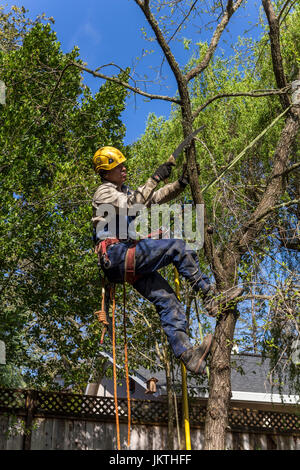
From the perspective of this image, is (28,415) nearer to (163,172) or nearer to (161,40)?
(163,172)

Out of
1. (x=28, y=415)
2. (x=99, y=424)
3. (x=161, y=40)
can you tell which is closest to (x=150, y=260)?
Answer: (x=161, y=40)

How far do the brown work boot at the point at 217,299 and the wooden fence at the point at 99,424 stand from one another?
15.4 ft

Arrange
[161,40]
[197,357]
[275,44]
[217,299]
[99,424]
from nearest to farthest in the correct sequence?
[197,357] → [217,299] → [161,40] → [275,44] → [99,424]

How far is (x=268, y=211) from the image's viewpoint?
19.4 ft

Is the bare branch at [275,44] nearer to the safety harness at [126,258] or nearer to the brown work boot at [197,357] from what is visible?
the safety harness at [126,258]

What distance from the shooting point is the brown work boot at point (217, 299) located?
200 inches

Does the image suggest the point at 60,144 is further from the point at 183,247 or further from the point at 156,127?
the point at 183,247

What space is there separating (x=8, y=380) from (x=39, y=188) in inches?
142

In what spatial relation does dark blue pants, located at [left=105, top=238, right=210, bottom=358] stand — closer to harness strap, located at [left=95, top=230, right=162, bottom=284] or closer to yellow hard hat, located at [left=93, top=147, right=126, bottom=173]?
harness strap, located at [left=95, top=230, right=162, bottom=284]

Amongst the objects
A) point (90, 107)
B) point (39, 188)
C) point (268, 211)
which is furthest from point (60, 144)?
point (268, 211)

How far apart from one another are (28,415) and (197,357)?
511 cm

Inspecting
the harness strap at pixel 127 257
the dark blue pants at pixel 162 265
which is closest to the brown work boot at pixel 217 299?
the dark blue pants at pixel 162 265

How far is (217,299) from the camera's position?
512 centimetres

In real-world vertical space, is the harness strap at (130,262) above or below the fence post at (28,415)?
above
